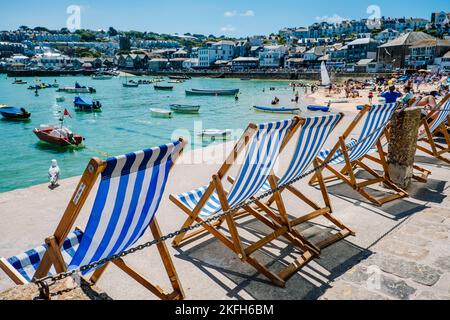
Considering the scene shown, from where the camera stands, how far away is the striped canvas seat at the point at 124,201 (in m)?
2.20

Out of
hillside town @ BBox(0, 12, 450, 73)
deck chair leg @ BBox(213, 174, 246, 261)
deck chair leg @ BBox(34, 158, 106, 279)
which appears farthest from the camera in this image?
hillside town @ BBox(0, 12, 450, 73)

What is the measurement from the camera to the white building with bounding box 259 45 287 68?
12544 cm

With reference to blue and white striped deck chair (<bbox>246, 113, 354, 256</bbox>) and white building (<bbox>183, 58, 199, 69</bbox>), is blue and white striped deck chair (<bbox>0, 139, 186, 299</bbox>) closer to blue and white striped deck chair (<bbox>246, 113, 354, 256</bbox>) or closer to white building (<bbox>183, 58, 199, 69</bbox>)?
blue and white striped deck chair (<bbox>246, 113, 354, 256</bbox>)

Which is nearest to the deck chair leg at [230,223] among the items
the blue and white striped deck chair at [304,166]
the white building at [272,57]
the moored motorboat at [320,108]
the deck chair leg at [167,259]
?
the blue and white striped deck chair at [304,166]

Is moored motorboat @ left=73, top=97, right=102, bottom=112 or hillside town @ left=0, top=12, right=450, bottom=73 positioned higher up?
hillside town @ left=0, top=12, right=450, bottom=73

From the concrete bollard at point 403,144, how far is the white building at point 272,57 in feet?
412

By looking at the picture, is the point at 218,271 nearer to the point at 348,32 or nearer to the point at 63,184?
the point at 63,184

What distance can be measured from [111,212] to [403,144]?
16.4 feet

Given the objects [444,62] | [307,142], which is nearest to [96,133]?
[307,142]

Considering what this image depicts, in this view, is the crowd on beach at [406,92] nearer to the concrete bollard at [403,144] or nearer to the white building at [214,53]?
the concrete bollard at [403,144]

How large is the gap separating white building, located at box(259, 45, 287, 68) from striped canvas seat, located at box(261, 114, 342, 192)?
127 metres

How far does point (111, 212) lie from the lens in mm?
2338

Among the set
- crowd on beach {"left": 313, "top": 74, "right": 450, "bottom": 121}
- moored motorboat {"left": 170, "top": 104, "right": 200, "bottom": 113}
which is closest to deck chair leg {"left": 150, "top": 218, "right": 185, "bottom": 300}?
crowd on beach {"left": 313, "top": 74, "right": 450, "bottom": 121}

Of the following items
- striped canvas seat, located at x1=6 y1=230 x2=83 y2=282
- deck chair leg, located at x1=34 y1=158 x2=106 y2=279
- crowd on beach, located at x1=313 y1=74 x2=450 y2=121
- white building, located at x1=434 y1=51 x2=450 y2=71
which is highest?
white building, located at x1=434 y1=51 x2=450 y2=71
